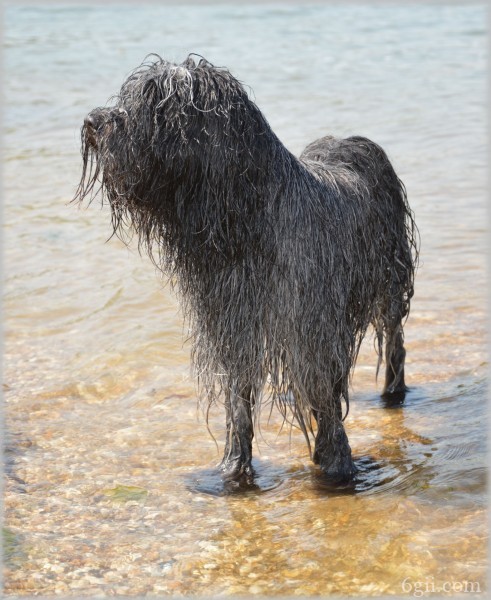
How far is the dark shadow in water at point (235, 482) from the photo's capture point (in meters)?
5.05

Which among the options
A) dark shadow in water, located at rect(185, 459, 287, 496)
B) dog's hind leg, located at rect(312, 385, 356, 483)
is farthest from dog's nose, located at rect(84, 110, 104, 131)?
dark shadow in water, located at rect(185, 459, 287, 496)

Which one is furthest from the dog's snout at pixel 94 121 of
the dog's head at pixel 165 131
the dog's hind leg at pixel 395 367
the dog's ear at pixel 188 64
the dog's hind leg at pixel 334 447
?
the dog's hind leg at pixel 395 367

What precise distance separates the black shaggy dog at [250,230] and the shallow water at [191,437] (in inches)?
16.5

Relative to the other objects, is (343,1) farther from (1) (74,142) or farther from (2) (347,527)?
(2) (347,527)

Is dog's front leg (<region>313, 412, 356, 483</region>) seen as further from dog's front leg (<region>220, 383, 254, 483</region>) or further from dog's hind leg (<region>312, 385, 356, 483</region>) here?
dog's front leg (<region>220, 383, 254, 483</region>)

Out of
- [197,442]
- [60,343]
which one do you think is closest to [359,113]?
[60,343]

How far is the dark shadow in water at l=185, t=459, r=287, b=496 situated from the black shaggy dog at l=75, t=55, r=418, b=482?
Result: 0.06 m

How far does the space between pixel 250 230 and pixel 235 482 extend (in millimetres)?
1464

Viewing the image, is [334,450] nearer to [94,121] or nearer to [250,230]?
[250,230]

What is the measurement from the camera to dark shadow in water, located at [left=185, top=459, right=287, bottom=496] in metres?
5.05

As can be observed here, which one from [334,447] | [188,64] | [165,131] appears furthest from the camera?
[334,447]

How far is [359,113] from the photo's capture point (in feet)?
45.6

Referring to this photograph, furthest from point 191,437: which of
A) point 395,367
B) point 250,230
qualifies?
point 250,230

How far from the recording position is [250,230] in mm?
4375
